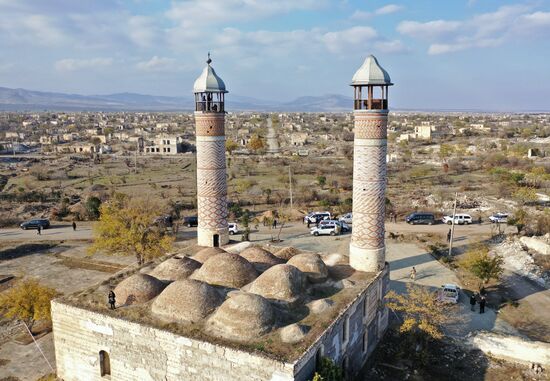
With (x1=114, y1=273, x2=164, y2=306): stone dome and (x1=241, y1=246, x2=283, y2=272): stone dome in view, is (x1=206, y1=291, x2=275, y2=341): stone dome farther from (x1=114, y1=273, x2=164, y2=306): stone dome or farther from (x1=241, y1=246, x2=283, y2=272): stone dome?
(x1=241, y1=246, x2=283, y2=272): stone dome

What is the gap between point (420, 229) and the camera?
30.9 m

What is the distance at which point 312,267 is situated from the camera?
15.4 m

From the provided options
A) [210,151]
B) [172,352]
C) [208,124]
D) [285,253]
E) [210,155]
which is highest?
[208,124]

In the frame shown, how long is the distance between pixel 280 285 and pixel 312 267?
88.5 inches

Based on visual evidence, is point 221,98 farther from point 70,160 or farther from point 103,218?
point 70,160

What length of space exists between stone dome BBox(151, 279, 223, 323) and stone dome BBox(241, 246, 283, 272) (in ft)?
9.91

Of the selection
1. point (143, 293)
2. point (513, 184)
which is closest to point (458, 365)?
point (143, 293)

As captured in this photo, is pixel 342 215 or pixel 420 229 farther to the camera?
pixel 342 215

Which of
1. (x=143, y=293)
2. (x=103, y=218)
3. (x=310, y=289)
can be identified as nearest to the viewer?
(x=143, y=293)

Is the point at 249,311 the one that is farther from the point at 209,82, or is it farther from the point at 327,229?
the point at 327,229

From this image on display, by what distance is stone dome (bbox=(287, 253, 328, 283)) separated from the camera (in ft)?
50.0

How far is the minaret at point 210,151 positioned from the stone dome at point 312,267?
4829mm

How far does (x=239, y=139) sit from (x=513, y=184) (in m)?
60.1

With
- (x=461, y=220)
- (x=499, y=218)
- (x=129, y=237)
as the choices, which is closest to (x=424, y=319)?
(x=129, y=237)
